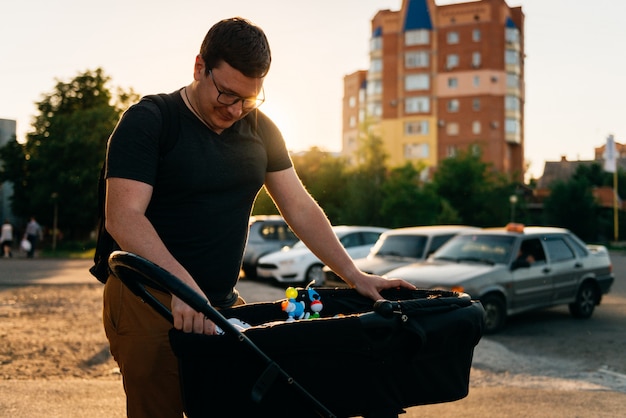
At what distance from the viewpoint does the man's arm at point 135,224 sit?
92.4 inches

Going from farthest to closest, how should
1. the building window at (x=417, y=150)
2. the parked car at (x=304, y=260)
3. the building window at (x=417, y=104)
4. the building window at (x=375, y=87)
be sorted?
the building window at (x=375, y=87), the building window at (x=417, y=150), the building window at (x=417, y=104), the parked car at (x=304, y=260)

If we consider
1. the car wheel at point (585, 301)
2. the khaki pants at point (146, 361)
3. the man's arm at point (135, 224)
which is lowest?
the car wheel at point (585, 301)

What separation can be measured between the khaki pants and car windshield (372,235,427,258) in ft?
34.7

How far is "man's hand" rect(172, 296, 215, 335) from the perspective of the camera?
7.20ft

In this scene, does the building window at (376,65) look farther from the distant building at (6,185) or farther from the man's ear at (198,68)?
the man's ear at (198,68)

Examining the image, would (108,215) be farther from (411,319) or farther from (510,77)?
(510,77)

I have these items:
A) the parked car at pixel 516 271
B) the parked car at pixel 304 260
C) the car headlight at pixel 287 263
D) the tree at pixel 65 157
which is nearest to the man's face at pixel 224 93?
the parked car at pixel 516 271

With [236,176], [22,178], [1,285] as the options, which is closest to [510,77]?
[22,178]

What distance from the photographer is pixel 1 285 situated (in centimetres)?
1588

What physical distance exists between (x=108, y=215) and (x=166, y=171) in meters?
0.25

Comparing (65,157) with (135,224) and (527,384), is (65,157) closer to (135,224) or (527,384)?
(527,384)

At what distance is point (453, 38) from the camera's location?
74.6 meters

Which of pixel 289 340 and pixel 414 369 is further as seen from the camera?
pixel 414 369

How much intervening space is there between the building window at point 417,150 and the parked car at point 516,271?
6627 centimetres
